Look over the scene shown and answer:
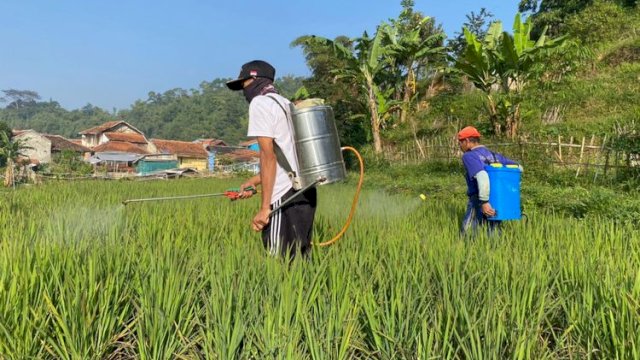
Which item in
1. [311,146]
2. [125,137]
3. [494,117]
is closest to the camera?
[311,146]

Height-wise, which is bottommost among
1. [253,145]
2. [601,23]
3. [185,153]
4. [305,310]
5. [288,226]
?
[305,310]

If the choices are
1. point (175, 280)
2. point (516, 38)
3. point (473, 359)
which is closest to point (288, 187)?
point (175, 280)

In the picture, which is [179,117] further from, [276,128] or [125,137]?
[276,128]

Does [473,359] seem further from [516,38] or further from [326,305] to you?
[516,38]

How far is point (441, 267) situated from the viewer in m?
1.85

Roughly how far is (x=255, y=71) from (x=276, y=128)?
0.98 feet

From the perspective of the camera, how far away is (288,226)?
2277 millimetres

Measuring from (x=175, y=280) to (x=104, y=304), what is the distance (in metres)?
0.24

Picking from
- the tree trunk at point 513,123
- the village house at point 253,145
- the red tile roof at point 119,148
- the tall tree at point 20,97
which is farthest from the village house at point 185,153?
the tall tree at point 20,97

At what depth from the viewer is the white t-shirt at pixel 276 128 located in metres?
2.11

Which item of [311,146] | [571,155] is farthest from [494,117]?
[311,146]

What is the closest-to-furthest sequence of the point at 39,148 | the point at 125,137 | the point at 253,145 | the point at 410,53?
the point at 253,145, the point at 410,53, the point at 39,148, the point at 125,137

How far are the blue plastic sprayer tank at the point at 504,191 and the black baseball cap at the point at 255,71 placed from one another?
5.38 ft

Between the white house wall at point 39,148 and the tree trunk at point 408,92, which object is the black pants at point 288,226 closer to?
the tree trunk at point 408,92
